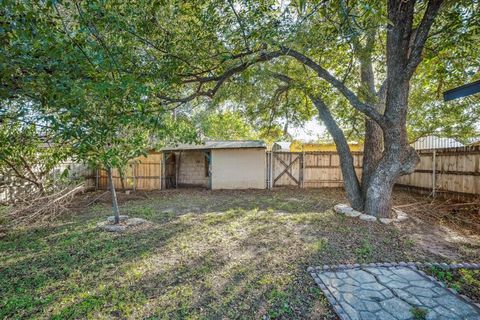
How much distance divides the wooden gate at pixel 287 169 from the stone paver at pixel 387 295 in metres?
7.53

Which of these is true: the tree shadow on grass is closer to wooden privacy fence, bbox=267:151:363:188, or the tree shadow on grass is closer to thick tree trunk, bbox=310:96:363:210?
thick tree trunk, bbox=310:96:363:210

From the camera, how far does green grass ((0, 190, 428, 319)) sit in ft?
8.04

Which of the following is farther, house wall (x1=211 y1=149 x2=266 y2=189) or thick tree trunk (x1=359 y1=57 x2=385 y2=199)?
house wall (x1=211 y1=149 x2=266 y2=189)

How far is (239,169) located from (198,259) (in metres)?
7.13

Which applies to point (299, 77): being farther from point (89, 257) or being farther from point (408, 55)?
point (89, 257)

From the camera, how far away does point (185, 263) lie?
3.39m

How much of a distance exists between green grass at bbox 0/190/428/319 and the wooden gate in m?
4.71

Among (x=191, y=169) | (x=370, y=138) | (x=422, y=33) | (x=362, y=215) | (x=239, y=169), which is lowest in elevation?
(x=362, y=215)

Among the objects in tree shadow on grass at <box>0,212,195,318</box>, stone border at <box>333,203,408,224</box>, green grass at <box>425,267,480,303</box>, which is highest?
stone border at <box>333,203,408,224</box>

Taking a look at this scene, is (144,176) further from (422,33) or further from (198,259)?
(422,33)

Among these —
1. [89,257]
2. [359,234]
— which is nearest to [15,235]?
[89,257]

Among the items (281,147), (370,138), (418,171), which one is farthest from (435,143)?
(370,138)

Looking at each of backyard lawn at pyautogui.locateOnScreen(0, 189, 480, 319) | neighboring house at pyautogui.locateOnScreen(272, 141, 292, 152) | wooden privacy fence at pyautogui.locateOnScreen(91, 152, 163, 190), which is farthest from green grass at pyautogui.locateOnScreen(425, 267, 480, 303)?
wooden privacy fence at pyautogui.locateOnScreen(91, 152, 163, 190)

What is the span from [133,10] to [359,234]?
16.7ft
